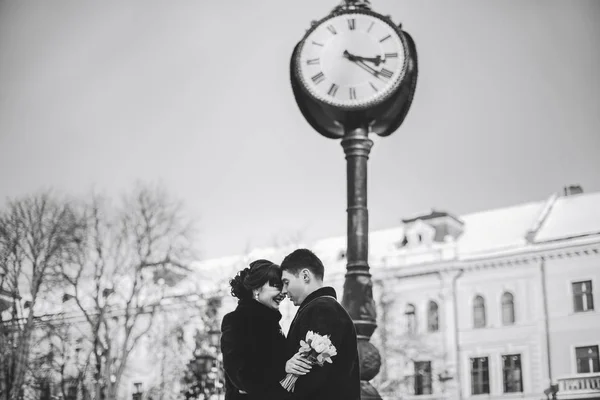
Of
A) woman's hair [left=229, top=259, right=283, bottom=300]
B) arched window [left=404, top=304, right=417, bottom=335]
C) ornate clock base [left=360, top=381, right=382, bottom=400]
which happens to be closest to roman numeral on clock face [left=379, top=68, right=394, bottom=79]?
ornate clock base [left=360, top=381, right=382, bottom=400]

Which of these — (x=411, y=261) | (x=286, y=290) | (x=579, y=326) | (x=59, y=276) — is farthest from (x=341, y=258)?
(x=286, y=290)

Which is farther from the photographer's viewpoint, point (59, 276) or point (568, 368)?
point (568, 368)

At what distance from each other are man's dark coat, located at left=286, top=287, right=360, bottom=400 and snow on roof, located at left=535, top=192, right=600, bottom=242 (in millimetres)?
29148

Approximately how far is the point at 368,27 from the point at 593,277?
2680cm

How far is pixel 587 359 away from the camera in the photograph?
1179 inches

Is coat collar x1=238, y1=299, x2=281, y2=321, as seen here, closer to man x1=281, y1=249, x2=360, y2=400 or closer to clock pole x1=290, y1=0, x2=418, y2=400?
man x1=281, y1=249, x2=360, y2=400

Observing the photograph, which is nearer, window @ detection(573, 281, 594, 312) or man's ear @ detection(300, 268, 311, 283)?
man's ear @ detection(300, 268, 311, 283)

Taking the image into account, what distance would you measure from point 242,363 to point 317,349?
0.48 metres

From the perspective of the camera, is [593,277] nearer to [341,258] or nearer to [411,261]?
[411,261]

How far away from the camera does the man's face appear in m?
3.52

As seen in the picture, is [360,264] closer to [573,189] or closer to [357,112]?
[357,112]

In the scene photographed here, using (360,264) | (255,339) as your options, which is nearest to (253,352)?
(255,339)

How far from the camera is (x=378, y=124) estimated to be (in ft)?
19.8

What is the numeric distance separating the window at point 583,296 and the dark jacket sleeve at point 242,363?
2916cm
